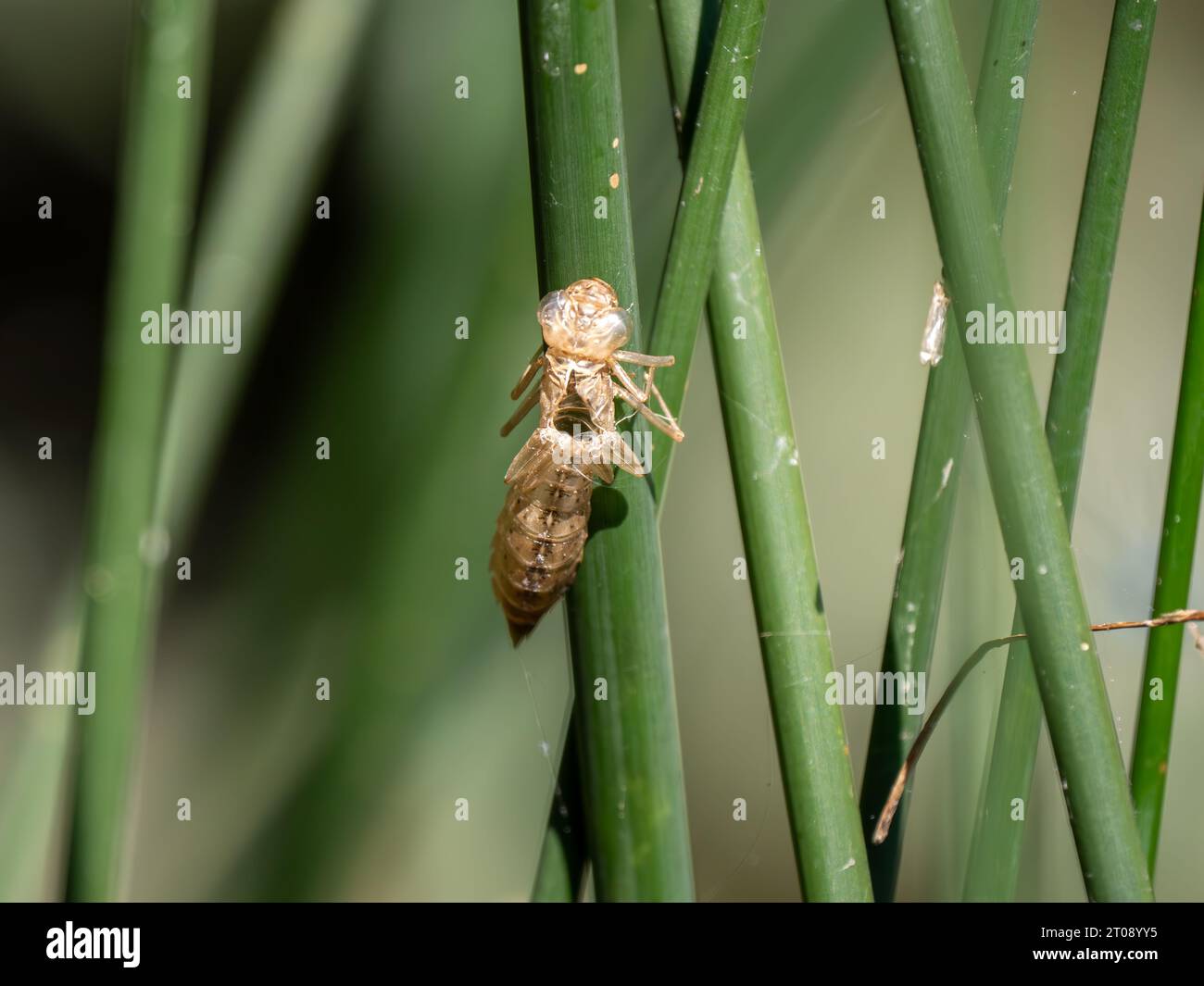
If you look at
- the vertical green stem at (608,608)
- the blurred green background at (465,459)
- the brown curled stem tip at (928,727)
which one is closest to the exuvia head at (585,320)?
the vertical green stem at (608,608)

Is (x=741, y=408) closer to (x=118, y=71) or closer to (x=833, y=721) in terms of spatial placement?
(x=833, y=721)
